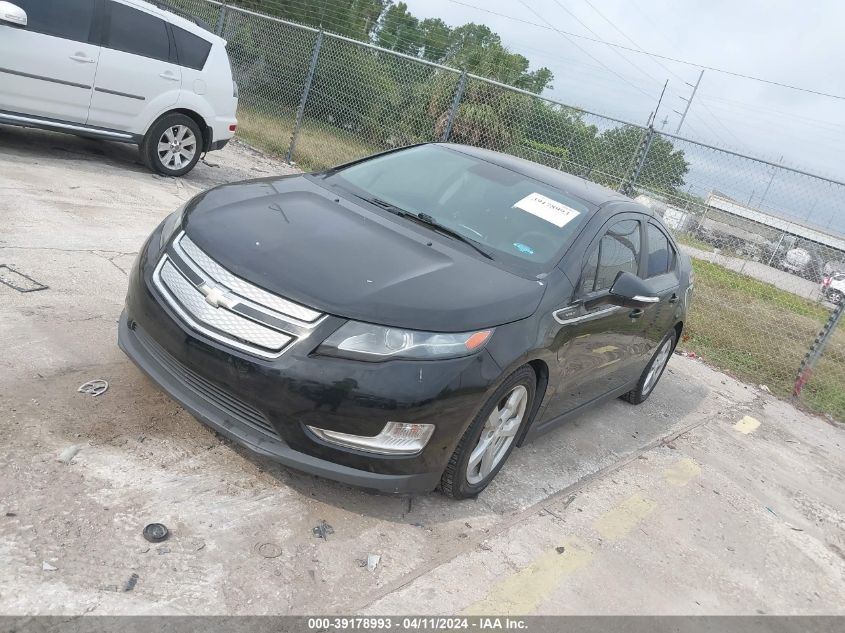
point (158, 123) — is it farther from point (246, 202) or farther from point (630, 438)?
point (630, 438)

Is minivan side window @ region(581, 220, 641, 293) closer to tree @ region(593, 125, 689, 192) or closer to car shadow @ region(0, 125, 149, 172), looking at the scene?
tree @ region(593, 125, 689, 192)

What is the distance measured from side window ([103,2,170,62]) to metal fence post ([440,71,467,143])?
3.84 meters

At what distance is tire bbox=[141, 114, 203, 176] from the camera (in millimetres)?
8133

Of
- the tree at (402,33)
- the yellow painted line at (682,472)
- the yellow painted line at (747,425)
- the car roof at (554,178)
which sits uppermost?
the tree at (402,33)

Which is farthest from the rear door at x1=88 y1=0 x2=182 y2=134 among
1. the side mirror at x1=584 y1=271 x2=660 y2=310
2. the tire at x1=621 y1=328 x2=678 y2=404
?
the side mirror at x1=584 y1=271 x2=660 y2=310

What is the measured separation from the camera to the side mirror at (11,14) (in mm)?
6555

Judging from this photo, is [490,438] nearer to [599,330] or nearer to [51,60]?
[599,330]

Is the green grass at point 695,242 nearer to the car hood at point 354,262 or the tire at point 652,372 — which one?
the tire at point 652,372

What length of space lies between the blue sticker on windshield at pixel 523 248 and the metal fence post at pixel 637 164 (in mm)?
5696

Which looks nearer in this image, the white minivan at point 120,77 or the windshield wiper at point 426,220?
the windshield wiper at point 426,220

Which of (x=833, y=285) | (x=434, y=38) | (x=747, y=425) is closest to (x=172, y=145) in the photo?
(x=747, y=425)

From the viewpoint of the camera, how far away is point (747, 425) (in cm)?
630

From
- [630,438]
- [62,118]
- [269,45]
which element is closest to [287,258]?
[630,438]

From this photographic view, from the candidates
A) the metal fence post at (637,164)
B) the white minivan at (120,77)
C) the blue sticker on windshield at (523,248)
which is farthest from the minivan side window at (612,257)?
the white minivan at (120,77)
